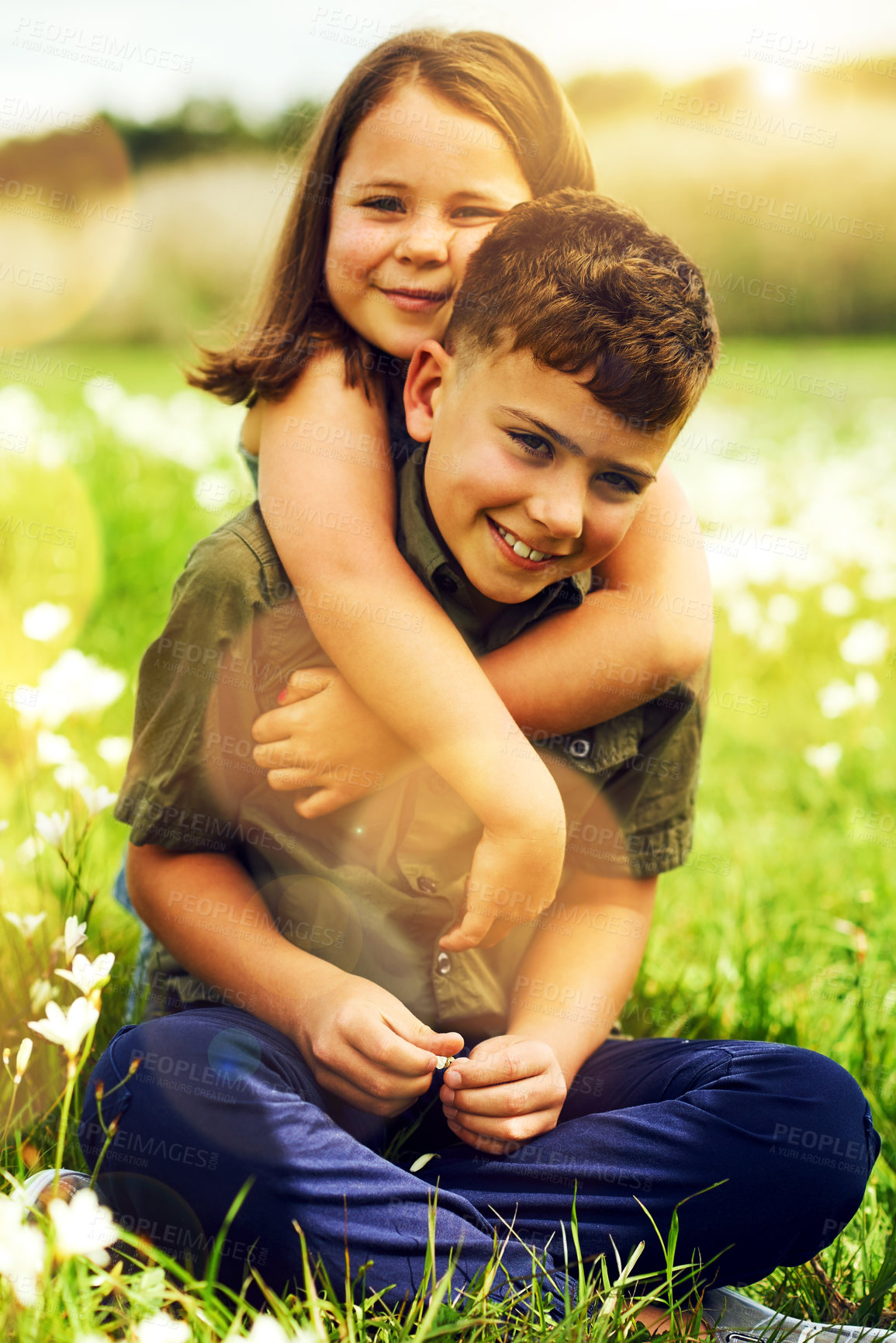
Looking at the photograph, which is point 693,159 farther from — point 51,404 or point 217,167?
point 51,404

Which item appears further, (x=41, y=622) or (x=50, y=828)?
(x=41, y=622)

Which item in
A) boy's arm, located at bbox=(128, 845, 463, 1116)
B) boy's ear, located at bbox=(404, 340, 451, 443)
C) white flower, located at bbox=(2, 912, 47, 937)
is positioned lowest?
white flower, located at bbox=(2, 912, 47, 937)

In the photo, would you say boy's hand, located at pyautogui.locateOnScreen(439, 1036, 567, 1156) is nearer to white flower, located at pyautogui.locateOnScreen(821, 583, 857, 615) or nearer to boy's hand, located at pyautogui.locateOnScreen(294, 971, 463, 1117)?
boy's hand, located at pyautogui.locateOnScreen(294, 971, 463, 1117)

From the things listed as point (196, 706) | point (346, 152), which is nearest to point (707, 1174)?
point (196, 706)

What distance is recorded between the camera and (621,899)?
206cm

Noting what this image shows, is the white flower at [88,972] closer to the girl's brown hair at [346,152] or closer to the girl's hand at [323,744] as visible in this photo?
the girl's hand at [323,744]

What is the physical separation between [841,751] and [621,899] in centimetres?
202

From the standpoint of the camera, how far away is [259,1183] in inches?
59.5

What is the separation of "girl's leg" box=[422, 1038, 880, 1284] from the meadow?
0.11 m

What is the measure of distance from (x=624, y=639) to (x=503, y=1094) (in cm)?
72

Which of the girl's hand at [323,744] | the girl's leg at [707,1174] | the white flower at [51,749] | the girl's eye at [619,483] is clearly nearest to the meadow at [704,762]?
the white flower at [51,749]

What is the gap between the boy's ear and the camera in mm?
1778

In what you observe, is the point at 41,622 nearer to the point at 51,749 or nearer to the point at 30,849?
the point at 51,749

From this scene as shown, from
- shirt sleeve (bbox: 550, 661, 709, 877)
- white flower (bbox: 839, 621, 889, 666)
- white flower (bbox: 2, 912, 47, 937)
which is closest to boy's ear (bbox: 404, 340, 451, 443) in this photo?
shirt sleeve (bbox: 550, 661, 709, 877)
